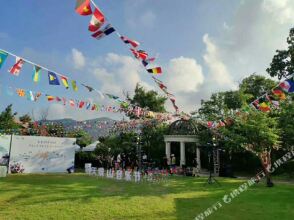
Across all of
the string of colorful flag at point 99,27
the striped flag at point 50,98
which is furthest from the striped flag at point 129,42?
the striped flag at point 50,98

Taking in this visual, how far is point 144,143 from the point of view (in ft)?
95.6

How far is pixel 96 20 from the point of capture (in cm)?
688

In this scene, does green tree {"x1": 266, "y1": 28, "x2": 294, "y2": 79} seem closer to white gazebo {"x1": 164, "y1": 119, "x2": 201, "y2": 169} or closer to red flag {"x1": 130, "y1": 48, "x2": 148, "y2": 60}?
white gazebo {"x1": 164, "y1": 119, "x2": 201, "y2": 169}

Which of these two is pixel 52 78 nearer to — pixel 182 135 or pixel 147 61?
pixel 147 61

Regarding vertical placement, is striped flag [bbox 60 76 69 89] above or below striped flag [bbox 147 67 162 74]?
below

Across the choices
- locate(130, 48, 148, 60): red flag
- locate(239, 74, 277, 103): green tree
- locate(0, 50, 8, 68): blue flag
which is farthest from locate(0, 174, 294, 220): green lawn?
locate(239, 74, 277, 103): green tree

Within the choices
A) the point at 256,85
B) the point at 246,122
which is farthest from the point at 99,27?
the point at 256,85

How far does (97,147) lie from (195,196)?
18.5m

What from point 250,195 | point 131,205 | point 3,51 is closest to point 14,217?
point 131,205

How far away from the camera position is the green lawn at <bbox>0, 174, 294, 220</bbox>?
30.9ft

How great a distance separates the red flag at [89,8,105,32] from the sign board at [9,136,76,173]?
19831 mm

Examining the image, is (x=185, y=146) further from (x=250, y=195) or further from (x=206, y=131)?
(x=250, y=195)

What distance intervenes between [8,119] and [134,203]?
27.7 metres

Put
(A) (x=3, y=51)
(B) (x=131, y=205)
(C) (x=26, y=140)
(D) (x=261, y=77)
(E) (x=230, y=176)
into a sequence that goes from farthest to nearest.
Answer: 1. (D) (x=261, y=77)
2. (C) (x=26, y=140)
3. (E) (x=230, y=176)
4. (B) (x=131, y=205)
5. (A) (x=3, y=51)
